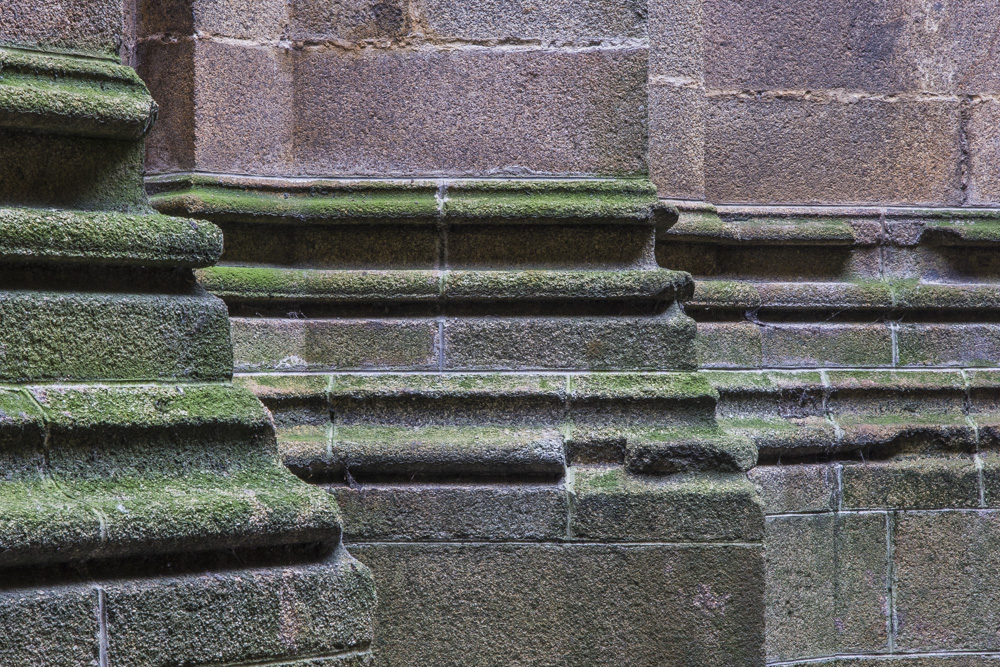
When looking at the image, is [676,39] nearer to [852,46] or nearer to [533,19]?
[852,46]

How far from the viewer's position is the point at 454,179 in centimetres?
350

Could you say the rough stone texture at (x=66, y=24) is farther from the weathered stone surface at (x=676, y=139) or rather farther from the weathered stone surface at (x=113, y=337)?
the weathered stone surface at (x=676, y=139)

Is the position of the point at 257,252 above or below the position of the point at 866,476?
above

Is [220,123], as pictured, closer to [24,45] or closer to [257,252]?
[257,252]

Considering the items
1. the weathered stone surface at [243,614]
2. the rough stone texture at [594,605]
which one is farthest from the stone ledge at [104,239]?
the rough stone texture at [594,605]

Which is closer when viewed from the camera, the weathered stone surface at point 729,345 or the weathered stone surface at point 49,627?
the weathered stone surface at point 49,627

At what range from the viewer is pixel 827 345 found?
15.2ft

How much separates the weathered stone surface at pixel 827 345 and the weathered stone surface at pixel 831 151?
0.55m

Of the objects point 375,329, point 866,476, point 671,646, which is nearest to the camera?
point 671,646

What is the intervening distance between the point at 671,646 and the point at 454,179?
1.49 meters

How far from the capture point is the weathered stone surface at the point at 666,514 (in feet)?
10.6

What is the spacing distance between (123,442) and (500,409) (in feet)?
4.60

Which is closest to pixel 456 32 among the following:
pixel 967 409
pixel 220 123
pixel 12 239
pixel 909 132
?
pixel 220 123

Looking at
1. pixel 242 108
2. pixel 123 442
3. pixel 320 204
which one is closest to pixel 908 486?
pixel 320 204
